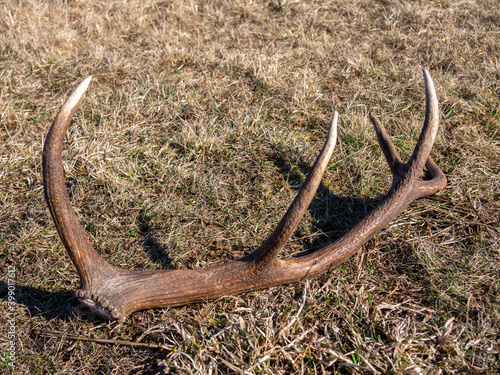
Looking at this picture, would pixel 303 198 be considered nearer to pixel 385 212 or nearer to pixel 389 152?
pixel 385 212

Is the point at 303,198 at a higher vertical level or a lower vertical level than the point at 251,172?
higher

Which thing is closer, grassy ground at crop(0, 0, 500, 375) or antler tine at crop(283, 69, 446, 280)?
grassy ground at crop(0, 0, 500, 375)

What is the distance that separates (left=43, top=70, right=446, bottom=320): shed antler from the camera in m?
1.74

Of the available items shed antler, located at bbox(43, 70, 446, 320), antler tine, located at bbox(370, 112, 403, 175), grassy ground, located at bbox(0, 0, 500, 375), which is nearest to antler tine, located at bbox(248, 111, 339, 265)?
shed antler, located at bbox(43, 70, 446, 320)

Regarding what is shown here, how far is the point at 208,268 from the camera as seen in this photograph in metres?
1.99

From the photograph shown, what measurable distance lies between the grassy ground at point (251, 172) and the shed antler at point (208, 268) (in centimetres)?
17

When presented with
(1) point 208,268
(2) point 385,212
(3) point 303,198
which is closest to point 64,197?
(1) point 208,268

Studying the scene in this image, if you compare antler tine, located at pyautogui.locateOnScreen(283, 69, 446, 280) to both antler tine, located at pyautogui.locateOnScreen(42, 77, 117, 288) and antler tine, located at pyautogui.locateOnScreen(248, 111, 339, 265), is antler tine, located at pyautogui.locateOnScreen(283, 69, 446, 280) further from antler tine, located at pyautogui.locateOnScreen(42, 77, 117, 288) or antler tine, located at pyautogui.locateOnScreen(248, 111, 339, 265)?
antler tine, located at pyautogui.locateOnScreen(42, 77, 117, 288)

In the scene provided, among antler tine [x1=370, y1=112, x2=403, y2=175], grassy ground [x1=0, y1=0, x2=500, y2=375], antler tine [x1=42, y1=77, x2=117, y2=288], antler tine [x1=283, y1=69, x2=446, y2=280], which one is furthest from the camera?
antler tine [x1=370, y1=112, x2=403, y2=175]

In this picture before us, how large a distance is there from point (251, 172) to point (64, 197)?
139 centimetres

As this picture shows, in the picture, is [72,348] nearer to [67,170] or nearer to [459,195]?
[67,170]

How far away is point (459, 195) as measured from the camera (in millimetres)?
2617

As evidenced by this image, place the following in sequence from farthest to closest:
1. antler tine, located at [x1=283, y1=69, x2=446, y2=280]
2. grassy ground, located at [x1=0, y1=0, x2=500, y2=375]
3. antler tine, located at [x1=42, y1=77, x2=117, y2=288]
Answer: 1. antler tine, located at [x1=283, y1=69, x2=446, y2=280]
2. grassy ground, located at [x1=0, y1=0, x2=500, y2=375]
3. antler tine, located at [x1=42, y1=77, x2=117, y2=288]

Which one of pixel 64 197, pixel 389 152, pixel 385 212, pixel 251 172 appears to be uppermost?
pixel 64 197
